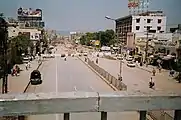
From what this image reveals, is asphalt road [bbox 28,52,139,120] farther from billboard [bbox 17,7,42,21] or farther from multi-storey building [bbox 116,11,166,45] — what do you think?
multi-storey building [bbox 116,11,166,45]

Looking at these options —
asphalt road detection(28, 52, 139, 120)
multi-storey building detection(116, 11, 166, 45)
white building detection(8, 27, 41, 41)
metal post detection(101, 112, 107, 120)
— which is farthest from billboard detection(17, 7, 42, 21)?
metal post detection(101, 112, 107, 120)

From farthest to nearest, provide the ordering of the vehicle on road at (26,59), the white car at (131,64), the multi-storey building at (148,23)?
the multi-storey building at (148,23), the white car at (131,64), the vehicle on road at (26,59)

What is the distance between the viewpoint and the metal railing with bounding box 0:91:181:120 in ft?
1.37

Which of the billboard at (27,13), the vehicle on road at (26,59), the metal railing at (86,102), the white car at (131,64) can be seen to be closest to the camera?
the metal railing at (86,102)

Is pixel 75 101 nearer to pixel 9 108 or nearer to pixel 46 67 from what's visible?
pixel 9 108

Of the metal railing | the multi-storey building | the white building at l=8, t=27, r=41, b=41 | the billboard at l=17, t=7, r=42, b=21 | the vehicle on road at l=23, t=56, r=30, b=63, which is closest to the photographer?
the metal railing

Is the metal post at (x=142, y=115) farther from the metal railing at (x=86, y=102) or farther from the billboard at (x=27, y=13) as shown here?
the billboard at (x=27, y=13)

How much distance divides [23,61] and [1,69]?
3.55ft

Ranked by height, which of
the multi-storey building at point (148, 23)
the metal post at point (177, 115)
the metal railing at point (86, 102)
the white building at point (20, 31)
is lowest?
the metal post at point (177, 115)

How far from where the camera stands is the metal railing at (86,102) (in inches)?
16.4

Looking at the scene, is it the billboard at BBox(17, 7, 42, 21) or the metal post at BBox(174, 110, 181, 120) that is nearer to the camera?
the metal post at BBox(174, 110, 181, 120)

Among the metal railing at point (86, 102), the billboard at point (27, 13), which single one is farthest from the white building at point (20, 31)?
the metal railing at point (86, 102)

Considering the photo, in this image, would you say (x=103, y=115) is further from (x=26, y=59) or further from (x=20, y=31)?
(x=20, y=31)

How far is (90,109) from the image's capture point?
43cm
